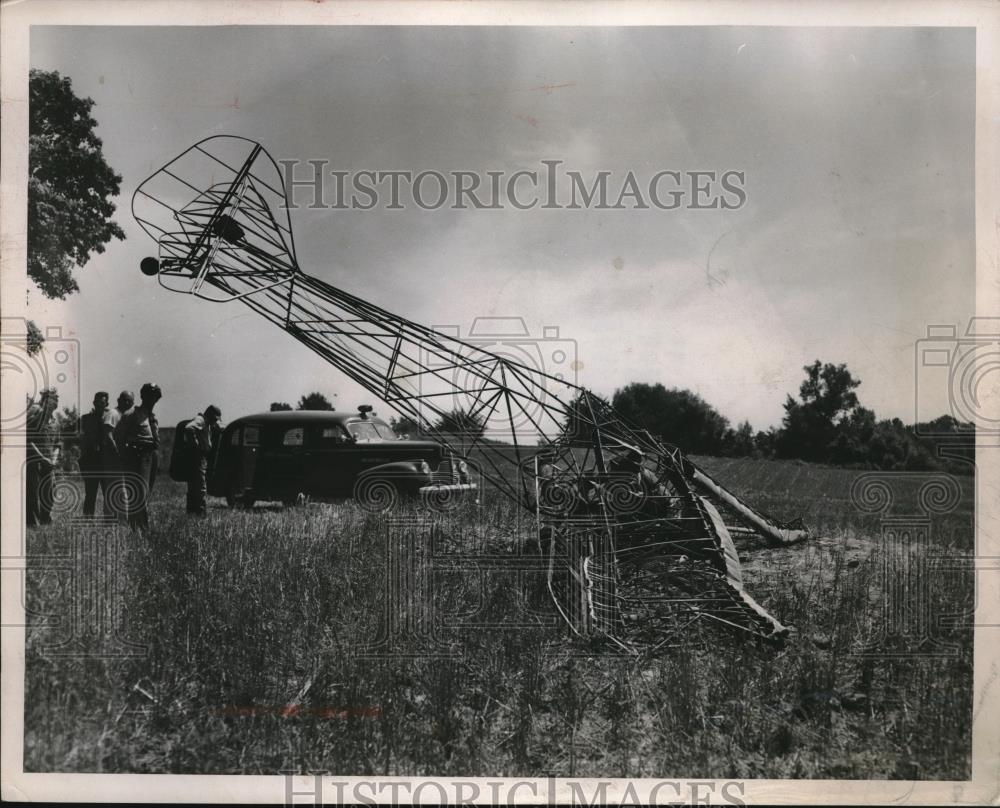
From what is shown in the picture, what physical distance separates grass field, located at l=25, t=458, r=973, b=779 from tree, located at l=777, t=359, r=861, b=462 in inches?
10.1

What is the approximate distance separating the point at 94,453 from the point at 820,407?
344cm

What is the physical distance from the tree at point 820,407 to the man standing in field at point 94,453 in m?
3.23

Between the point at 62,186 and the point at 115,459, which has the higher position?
the point at 62,186

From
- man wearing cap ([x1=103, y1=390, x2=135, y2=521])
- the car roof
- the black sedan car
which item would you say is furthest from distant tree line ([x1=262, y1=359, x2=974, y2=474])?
man wearing cap ([x1=103, y1=390, x2=135, y2=521])

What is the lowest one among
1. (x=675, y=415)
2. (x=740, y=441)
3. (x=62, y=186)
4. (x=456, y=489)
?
(x=456, y=489)

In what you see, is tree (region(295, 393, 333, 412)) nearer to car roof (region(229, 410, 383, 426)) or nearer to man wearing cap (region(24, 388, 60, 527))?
car roof (region(229, 410, 383, 426))

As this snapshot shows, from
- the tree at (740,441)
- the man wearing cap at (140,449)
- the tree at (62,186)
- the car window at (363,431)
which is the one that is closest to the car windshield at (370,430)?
the car window at (363,431)

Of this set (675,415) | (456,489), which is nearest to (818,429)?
(675,415)

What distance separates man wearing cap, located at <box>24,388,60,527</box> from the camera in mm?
2508

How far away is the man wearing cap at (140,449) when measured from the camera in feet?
8.23

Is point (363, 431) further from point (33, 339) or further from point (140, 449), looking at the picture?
point (33, 339)

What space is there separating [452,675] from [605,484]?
3.65ft

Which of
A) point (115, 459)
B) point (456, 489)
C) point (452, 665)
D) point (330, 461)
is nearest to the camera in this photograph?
point (452, 665)

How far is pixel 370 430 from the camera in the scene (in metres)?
3.01
